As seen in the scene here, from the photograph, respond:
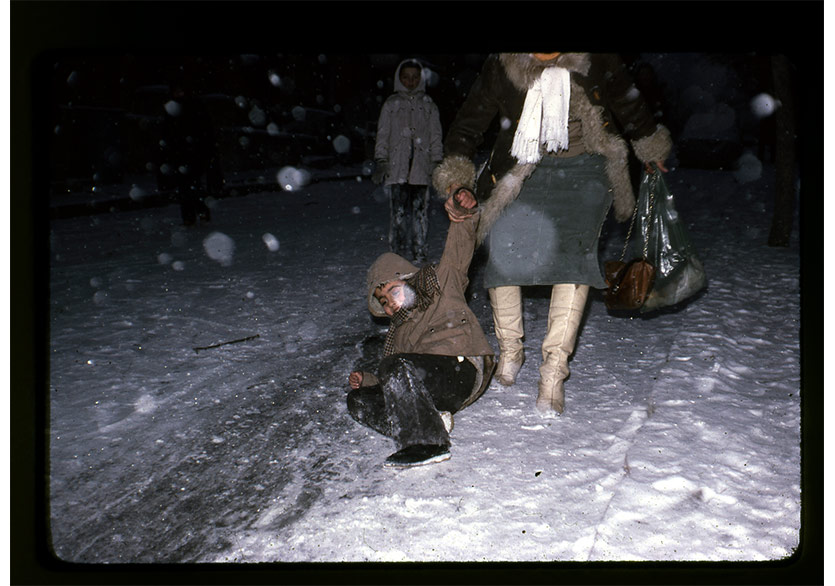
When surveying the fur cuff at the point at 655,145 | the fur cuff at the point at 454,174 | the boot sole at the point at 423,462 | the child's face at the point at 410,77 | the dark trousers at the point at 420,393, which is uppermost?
the child's face at the point at 410,77

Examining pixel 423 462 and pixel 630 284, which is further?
pixel 630 284

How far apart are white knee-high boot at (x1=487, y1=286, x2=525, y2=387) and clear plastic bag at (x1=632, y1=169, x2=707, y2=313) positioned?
2.32 feet

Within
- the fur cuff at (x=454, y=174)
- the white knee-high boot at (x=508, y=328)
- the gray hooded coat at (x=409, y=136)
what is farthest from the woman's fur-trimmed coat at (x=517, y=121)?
the gray hooded coat at (x=409, y=136)

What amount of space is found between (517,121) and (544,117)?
0.14 m

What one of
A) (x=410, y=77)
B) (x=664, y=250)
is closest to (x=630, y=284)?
(x=664, y=250)

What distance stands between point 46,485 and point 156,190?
11.1m

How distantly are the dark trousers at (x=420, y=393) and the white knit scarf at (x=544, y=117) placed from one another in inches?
40.5

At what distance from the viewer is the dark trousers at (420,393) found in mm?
2717

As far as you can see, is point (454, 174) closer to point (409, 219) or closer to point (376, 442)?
point (376, 442)

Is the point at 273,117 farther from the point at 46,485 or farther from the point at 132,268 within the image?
the point at 46,485

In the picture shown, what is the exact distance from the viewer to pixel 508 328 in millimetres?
3412

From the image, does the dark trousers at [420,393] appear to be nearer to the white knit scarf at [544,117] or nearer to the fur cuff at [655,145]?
the white knit scarf at [544,117]

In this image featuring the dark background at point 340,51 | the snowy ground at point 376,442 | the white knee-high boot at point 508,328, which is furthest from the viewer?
the white knee-high boot at point 508,328

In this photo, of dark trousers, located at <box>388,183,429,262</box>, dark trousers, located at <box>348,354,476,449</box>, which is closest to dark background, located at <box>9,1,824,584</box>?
dark trousers, located at <box>348,354,476,449</box>
